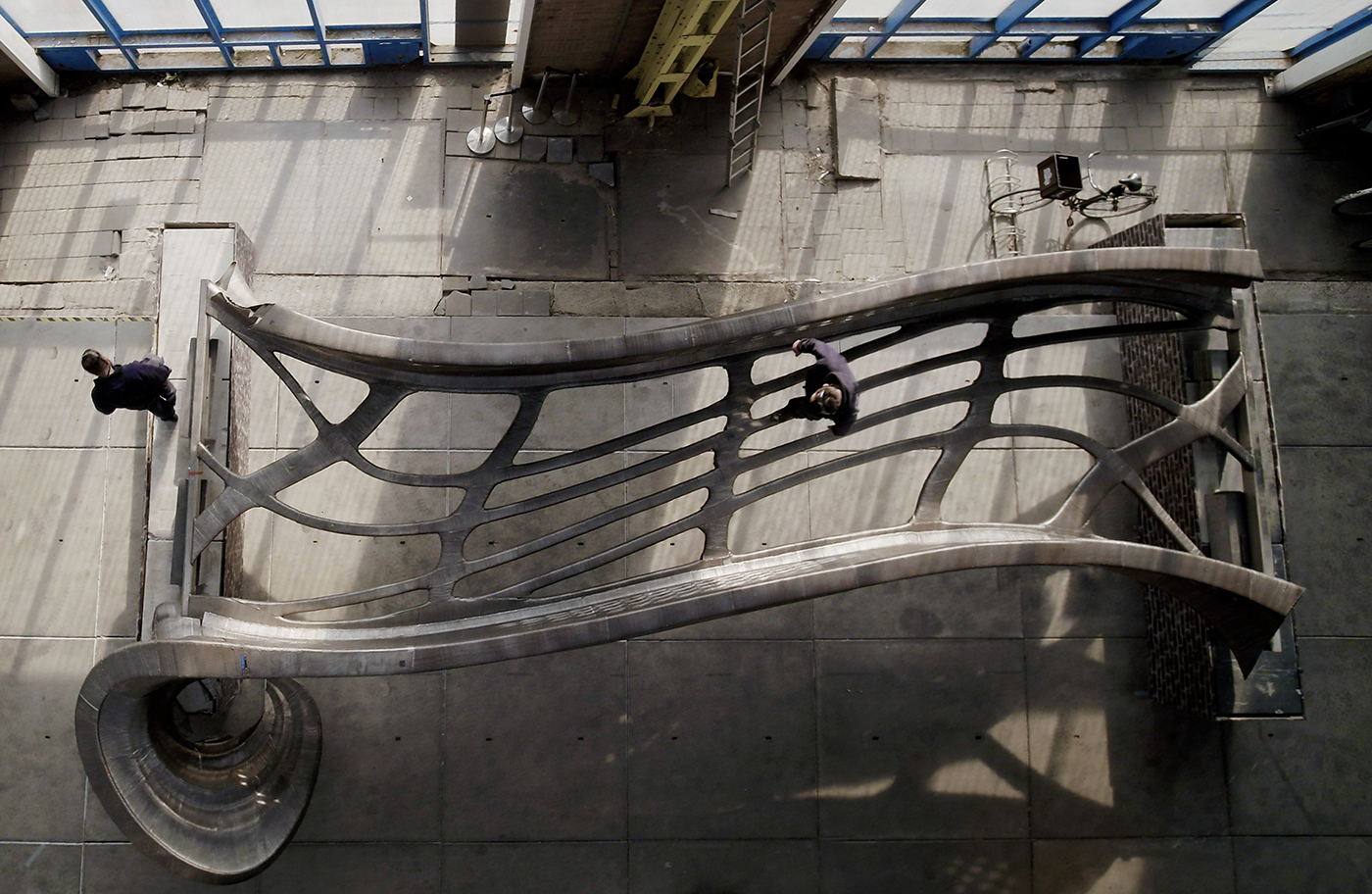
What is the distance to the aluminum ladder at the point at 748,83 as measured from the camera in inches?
280

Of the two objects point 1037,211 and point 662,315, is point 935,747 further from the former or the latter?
point 1037,211

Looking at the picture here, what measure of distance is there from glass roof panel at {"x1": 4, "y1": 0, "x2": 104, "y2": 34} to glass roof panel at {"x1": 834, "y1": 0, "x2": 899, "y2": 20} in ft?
21.5

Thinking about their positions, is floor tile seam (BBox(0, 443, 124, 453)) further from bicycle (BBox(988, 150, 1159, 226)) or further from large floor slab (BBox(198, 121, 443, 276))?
bicycle (BBox(988, 150, 1159, 226))

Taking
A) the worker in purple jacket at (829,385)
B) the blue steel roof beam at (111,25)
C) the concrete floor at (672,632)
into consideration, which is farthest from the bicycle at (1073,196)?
the blue steel roof beam at (111,25)

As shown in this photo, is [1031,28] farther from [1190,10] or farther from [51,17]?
[51,17]

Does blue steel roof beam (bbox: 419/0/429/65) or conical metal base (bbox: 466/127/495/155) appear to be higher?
blue steel roof beam (bbox: 419/0/429/65)

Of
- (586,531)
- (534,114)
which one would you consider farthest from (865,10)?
(586,531)

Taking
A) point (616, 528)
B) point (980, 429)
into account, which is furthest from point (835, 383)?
point (616, 528)

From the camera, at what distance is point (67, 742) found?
7074 millimetres

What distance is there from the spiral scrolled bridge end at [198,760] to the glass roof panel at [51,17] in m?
5.72

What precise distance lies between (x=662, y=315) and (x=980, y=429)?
3037 millimetres

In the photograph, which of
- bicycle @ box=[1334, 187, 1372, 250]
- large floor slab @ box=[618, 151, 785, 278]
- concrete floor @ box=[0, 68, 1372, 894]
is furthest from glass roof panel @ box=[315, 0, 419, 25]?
bicycle @ box=[1334, 187, 1372, 250]

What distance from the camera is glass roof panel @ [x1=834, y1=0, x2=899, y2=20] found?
8.02 meters

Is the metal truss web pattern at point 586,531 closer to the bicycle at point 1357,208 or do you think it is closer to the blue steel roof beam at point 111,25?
the blue steel roof beam at point 111,25
